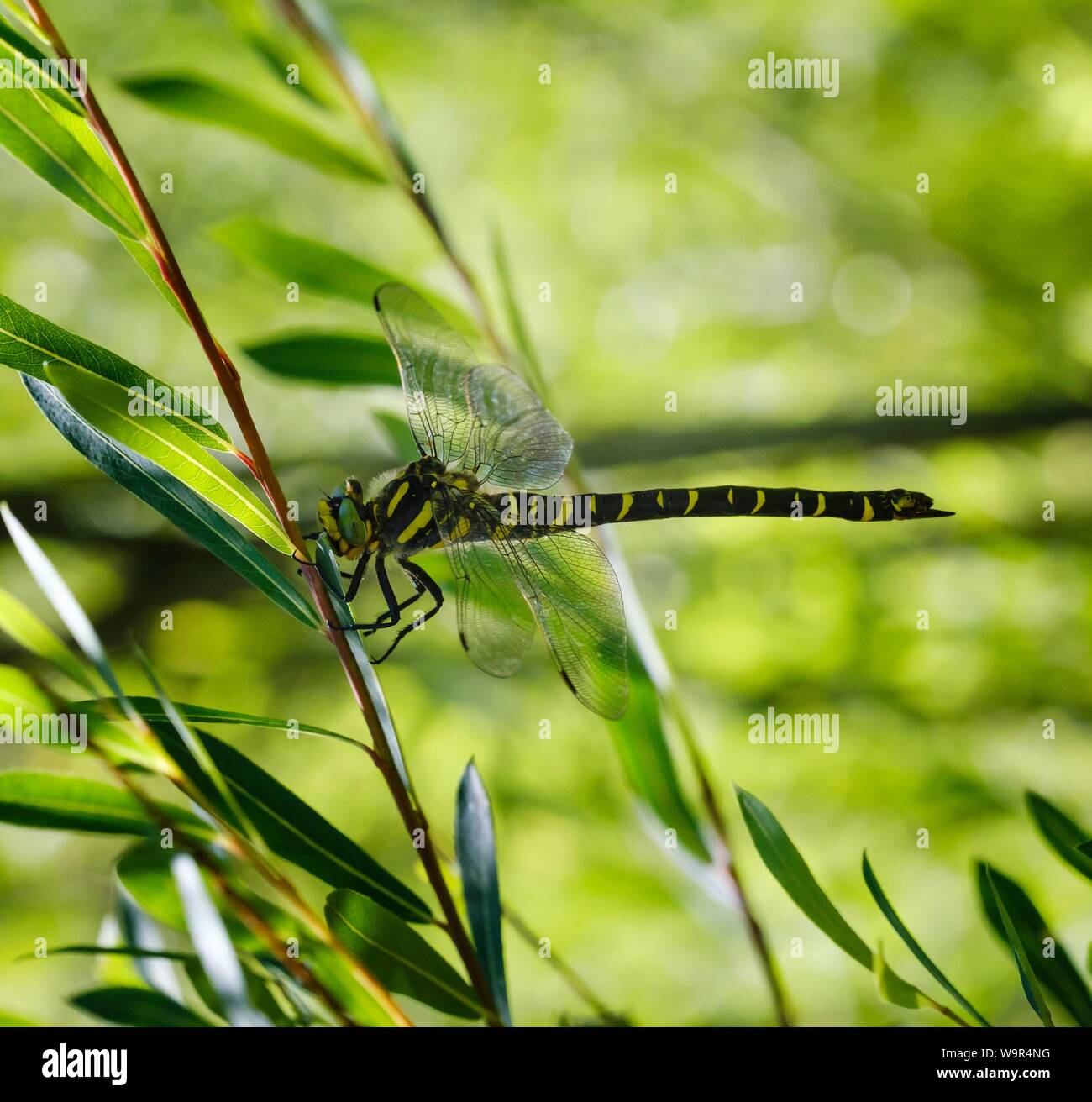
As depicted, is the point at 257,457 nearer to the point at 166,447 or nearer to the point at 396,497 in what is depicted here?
the point at 166,447

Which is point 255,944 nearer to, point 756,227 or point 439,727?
point 439,727

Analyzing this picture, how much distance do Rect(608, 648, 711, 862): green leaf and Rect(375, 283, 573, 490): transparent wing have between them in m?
0.17

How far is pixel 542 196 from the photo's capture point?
1.31 m

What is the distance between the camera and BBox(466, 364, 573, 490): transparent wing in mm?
529

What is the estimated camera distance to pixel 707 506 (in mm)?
599

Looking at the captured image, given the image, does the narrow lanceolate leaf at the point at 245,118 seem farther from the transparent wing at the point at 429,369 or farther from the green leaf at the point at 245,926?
the green leaf at the point at 245,926

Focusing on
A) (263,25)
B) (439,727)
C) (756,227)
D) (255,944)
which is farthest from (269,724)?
(756,227)

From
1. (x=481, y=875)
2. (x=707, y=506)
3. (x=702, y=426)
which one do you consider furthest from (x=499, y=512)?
(x=702, y=426)

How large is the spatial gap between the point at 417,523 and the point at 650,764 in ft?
0.63

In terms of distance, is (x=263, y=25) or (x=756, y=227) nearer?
(x=263, y=25)

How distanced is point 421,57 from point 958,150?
2.63ft

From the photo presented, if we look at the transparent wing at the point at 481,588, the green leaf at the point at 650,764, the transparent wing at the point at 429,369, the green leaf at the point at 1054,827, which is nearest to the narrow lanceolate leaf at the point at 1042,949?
the green leaf at the point at 1054,827

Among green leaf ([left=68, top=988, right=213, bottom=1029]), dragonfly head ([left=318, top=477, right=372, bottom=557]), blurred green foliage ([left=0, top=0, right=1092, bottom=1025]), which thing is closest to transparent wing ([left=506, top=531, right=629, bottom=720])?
dragonfly head ([left=318, top=477, right=372, bottom=557])
